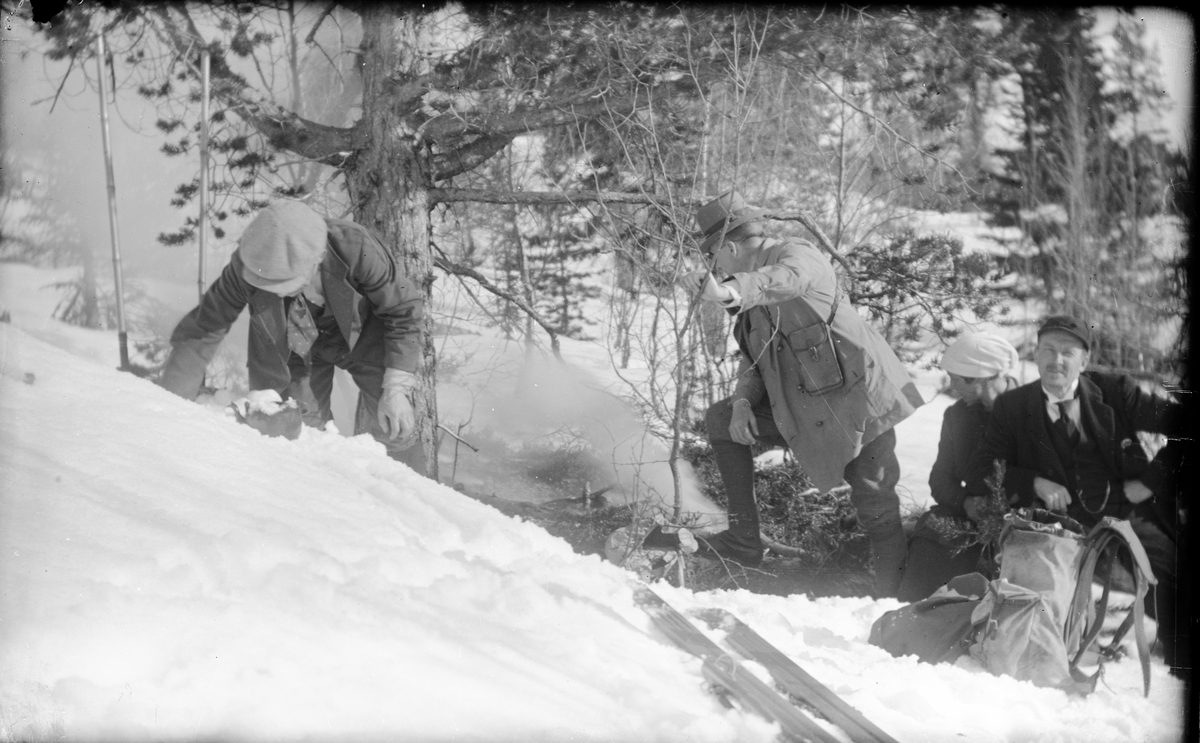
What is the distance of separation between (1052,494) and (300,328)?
252 centimetres

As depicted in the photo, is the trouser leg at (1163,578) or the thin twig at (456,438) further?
the thin twig at (456,438)

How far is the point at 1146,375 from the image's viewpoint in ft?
8.29

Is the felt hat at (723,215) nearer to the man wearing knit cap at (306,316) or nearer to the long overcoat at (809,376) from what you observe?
the long overcoat at (809,376)

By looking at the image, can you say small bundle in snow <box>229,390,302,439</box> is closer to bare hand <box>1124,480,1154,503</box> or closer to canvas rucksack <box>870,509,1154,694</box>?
canvas rucksack <box>870,509,1154,694</box>

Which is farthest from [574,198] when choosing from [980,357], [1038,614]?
[1038,614]

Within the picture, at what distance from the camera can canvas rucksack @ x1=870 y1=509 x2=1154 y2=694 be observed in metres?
1.79

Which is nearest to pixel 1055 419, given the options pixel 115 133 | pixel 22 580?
pixel 22 580

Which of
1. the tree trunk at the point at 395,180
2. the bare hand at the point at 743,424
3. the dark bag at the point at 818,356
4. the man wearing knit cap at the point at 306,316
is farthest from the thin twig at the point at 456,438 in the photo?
the dark bag at the point at 818,356

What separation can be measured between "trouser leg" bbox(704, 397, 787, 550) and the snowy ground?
0.84 meters

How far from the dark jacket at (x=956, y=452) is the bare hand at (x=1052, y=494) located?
216mm

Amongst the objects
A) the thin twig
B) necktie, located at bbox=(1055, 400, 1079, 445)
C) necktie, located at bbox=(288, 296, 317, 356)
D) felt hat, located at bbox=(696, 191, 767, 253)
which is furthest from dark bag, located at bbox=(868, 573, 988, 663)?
necktie, located at bbox=(288, 296, 317, 356)

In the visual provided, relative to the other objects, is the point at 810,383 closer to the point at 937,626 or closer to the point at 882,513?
the point at 882,513

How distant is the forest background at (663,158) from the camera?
278cm

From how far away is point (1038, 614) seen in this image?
5.93ft
